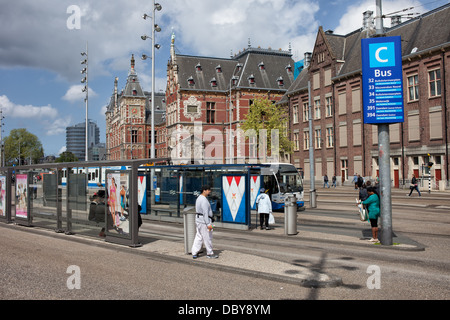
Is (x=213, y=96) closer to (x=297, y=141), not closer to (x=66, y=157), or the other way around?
(x=297, y=141)

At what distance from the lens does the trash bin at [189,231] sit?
11.3 meters

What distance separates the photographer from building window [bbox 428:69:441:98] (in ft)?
120

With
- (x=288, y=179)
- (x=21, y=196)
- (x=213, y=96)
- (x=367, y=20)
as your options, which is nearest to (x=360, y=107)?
(x=367, y=20)

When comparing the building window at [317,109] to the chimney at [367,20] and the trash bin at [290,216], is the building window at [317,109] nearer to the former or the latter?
the chimney at [367,20]

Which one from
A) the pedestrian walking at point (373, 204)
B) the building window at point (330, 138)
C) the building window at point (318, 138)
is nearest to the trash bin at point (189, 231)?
the pedestrian walking at point (373, 204)

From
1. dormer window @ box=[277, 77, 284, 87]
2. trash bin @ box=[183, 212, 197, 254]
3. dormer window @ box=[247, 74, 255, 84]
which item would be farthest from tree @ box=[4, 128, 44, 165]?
trash bin @ box=[183, 212, 197, 254]

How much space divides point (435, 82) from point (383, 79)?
92.1 feet

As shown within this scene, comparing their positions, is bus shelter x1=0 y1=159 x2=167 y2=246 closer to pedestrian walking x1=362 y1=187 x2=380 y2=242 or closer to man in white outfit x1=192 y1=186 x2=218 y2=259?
man in white outfit x1=192 y1=186 x2=218 y2=259

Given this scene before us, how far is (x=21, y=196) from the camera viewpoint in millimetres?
19000

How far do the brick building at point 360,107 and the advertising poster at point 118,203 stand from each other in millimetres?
17076

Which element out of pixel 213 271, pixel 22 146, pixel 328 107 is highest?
pixel 22 146

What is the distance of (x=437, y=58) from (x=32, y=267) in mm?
37497

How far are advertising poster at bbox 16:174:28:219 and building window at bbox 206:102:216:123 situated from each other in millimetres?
52333
